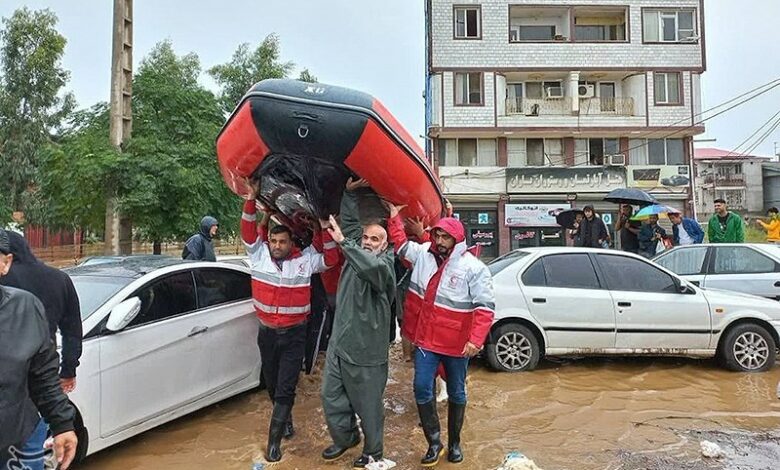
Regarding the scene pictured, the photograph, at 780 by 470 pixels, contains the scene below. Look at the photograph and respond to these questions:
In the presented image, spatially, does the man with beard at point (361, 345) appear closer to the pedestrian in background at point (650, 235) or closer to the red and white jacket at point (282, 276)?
the red and white jacket at point (282, 276)

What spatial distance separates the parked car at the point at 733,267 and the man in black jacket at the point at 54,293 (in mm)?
6809

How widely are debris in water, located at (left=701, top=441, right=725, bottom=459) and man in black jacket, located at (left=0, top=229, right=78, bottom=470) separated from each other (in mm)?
3942

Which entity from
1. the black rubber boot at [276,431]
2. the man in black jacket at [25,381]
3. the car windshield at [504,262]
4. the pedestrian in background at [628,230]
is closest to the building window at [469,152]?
the pedestrian in background at [628,230]

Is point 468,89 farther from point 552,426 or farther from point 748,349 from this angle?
point 552,426

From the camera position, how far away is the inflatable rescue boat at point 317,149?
3641 mm

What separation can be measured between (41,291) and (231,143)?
5.10ft

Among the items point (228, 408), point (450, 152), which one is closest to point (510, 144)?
point (450, 152)

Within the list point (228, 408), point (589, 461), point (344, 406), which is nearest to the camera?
point (344, 406)

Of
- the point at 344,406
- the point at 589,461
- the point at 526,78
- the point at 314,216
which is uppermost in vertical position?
the point at 526,78

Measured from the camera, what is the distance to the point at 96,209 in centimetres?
1456

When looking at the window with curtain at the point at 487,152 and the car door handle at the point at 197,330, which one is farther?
the window with curtain at the point at 487,152

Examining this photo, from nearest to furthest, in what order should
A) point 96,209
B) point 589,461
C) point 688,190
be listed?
point 589,461 → point 96,209 → point 688,190

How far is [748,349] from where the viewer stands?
6285mm

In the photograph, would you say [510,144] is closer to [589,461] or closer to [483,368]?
[483,368]
